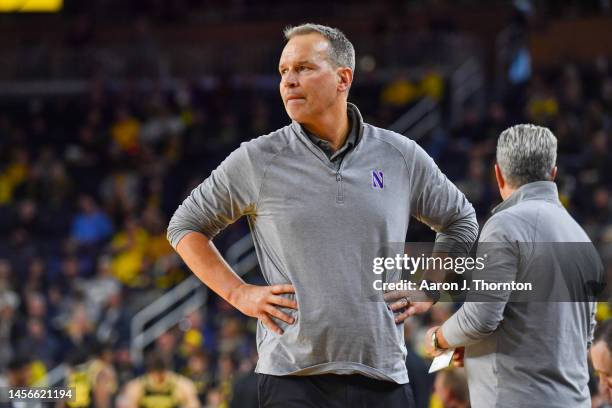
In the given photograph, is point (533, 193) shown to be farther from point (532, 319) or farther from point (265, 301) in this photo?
point (265, 301)

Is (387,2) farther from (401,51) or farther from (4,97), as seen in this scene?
(4,97)

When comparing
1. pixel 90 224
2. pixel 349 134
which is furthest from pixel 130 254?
pixel 349 134

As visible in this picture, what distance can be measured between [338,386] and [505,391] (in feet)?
2.07

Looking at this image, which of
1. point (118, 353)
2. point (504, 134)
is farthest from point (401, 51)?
point (504, 134)

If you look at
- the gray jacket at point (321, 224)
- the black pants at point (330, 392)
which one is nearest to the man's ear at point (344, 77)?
the gray jacket at point (321, 224)

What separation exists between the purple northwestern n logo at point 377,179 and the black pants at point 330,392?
615 mm

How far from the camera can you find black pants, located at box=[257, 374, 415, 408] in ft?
11.2

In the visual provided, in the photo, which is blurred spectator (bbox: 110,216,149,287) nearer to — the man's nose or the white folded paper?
the white folded paper

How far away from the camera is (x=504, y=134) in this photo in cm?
382

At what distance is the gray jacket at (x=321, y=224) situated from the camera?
11.2 feet

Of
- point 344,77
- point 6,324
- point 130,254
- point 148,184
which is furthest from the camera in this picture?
point 148,184

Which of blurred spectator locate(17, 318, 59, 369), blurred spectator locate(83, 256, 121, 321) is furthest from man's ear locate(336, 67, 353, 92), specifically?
blurred spectator locate(83, 256, 121, 321)

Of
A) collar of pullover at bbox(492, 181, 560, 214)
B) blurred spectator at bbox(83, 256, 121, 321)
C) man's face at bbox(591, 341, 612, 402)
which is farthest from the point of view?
blurred spectator at bbox(83, 256, 121, 321)

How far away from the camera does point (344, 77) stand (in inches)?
143
